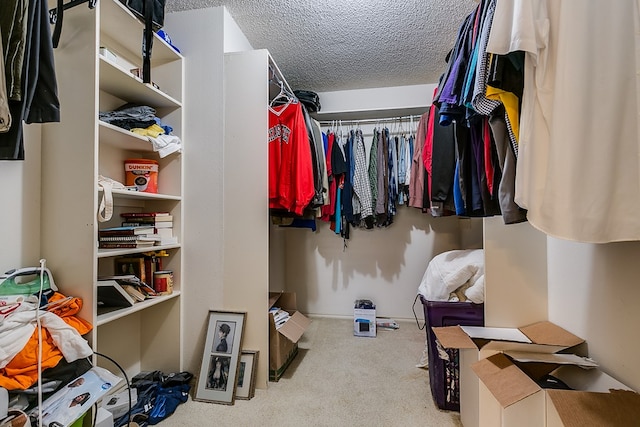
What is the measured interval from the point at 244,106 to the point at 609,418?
6.63ft

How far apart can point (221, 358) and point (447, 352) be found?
4.12 feet

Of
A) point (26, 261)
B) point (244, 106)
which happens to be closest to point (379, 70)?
point (244, 106)

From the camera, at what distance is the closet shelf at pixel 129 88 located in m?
1.46

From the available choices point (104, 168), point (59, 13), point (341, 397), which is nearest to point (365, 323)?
point (341, 397)

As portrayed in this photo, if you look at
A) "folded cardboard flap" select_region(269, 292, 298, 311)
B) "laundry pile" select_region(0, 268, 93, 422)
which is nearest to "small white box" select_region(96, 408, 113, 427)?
"laundry pile" select_region(0, 268, 93, 422)

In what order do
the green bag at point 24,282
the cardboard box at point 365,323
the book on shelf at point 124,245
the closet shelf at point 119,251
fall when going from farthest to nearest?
the cardboard box at point 365,323 < the book on shelf at point 124,245 < the closet shelf at point 119,251 < the green bag at point 24,282

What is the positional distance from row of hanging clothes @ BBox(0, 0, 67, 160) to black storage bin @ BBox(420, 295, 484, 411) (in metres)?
1.85

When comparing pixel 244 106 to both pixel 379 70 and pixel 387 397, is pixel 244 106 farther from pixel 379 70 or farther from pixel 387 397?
pixel 387 397

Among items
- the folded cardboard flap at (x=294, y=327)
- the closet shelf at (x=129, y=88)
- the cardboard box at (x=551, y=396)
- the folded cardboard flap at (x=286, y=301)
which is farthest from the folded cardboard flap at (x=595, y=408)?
the closet shelf at (x=129, y=88)

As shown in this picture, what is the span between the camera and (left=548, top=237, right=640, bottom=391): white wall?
0.98 m

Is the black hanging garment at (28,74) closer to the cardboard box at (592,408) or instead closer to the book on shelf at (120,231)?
the book on shelf at (120,231)

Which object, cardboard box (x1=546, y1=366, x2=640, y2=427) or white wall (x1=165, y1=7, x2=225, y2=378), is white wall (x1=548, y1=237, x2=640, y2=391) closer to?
cardboard box (x1=546, y1=366, x2=640, y2=427)

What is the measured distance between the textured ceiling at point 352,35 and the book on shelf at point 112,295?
5.64 ft

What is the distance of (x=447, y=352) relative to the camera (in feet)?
5.13
